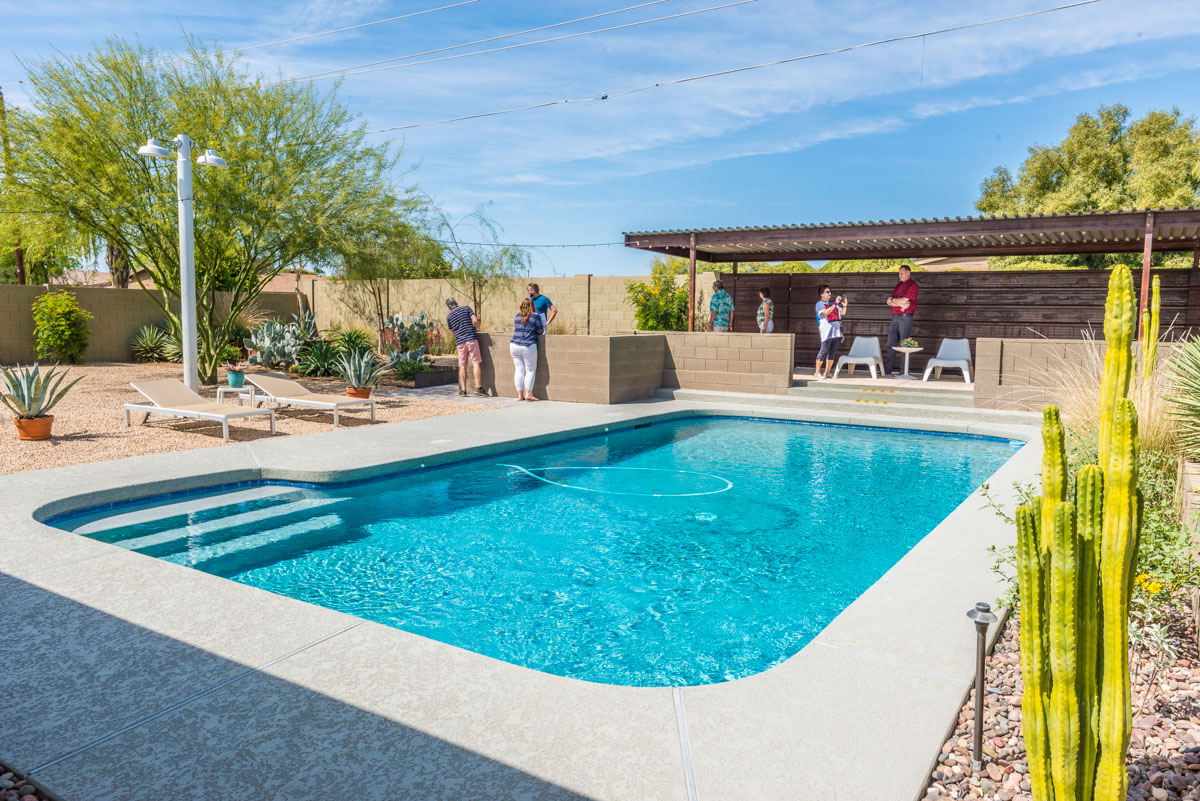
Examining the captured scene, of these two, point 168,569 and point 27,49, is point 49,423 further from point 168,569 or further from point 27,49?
point 27,49

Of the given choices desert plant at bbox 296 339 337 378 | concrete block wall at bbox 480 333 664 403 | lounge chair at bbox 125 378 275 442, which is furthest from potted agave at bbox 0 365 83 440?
desert plant at bbox 296 339 337 378

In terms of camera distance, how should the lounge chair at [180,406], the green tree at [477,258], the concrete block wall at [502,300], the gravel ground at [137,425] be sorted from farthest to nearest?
the green tree at [477,258] → the concrete block wall at [502,300] → the lounge chair at [180,406] → the gravel ground at [137,425]

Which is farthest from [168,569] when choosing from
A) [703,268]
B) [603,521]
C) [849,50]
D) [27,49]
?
[703,268]

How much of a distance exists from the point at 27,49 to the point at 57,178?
6.62 feet

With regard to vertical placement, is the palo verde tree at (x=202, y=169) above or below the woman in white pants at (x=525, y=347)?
above

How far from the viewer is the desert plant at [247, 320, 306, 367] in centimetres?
1565

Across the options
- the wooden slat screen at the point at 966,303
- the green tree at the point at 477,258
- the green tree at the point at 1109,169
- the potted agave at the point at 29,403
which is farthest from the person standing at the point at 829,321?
the green tree at the point at 1109,169

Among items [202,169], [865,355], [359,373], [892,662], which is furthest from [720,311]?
[892,662]

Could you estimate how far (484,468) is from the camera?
8.25 m

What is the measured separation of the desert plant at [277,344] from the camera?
1565 centimetres

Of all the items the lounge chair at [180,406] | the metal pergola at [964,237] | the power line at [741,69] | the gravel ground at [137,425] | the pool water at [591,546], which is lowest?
the pool water at [591,546]

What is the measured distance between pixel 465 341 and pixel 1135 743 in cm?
1150

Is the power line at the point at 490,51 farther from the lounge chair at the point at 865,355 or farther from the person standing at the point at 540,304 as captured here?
the lounge chair at the point at 865,355

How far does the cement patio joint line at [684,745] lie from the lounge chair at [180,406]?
23.2ft
